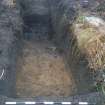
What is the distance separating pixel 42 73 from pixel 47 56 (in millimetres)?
1140

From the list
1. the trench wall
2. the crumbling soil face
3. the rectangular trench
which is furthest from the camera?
the crumbling soil face

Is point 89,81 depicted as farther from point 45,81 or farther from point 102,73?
point 45,81

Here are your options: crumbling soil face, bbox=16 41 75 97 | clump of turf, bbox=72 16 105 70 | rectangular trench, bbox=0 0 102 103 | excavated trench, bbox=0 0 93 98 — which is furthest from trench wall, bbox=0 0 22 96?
clump of turf, bbox=72 16 105 70

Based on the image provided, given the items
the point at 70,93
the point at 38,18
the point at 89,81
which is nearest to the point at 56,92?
the point at 70,93

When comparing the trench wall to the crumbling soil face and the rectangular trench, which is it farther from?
the crumbling soil face

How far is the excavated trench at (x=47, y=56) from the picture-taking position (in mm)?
7980

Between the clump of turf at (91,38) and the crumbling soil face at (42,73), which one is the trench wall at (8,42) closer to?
the crumbling soil face at (42,73)

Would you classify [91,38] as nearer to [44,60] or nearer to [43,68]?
[43,68]

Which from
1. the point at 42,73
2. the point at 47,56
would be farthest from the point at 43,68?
the point at 47,56

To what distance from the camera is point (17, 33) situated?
9.12 meters

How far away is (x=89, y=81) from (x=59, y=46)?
10.5 ft

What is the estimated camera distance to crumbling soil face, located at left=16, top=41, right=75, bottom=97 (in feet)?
26.5

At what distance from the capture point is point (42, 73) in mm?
8969

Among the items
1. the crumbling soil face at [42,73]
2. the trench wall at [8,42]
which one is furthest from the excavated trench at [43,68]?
the trench wall at [8,42]
